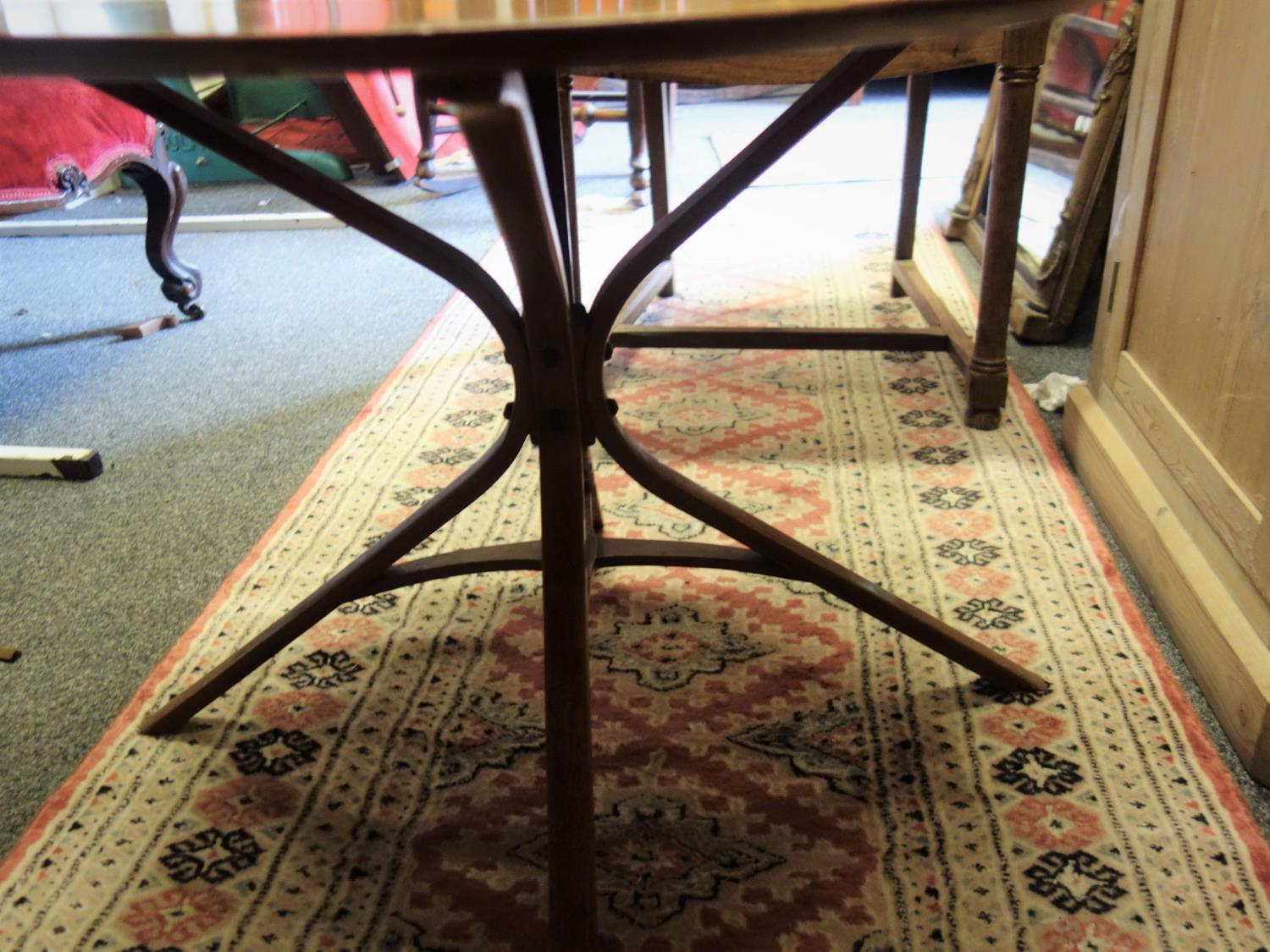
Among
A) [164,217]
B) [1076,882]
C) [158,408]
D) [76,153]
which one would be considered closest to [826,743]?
[1076,882]

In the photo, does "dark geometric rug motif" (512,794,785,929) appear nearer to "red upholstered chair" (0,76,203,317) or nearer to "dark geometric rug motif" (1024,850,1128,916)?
"dark geometric rug motif" (1024,850,1128,916)

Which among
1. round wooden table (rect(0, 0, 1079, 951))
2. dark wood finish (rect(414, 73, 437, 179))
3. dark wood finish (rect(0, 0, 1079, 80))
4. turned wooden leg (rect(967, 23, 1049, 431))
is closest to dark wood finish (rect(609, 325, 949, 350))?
turned wooden leg (rect(967, 23, 1049, 431))

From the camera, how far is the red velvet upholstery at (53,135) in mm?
1858

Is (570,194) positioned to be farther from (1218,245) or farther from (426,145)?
(426,145)

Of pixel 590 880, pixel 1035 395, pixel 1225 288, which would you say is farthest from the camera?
pixel 1035 395

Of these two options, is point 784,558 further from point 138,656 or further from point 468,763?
point 138,656

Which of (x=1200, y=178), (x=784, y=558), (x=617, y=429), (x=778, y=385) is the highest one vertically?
(x=1200, y=178)

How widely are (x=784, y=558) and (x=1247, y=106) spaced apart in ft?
2.18

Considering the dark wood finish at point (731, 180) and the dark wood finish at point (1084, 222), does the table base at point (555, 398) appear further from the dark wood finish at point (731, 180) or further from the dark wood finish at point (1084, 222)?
the dark wood finish at point (1084, 222)

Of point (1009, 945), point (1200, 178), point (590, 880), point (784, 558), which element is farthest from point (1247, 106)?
point (590, 880)

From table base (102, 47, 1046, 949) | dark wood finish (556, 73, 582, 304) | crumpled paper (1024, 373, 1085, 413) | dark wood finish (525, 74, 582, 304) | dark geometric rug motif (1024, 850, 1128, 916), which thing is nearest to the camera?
table base (102, 47, 1046, 949)

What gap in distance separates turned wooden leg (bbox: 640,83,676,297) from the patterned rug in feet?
2.45

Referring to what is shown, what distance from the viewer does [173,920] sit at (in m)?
0.87

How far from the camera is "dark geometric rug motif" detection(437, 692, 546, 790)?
3.40 feet
